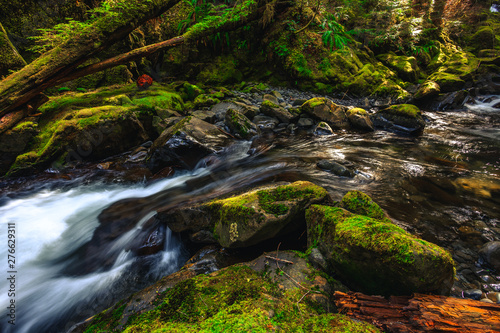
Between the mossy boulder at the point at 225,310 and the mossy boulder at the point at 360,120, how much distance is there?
7.72m

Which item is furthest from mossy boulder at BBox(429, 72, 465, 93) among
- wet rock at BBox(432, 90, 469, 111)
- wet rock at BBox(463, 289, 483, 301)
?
wet rock at BBox(463, 289, 483, 301)

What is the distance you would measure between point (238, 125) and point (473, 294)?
242 inches

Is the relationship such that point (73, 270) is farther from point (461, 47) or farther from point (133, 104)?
point (461, 47)

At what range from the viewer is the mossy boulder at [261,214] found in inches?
97.5

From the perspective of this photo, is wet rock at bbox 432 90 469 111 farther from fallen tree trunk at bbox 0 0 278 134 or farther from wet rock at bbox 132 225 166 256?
wet rock at bbox 132 225 166 256

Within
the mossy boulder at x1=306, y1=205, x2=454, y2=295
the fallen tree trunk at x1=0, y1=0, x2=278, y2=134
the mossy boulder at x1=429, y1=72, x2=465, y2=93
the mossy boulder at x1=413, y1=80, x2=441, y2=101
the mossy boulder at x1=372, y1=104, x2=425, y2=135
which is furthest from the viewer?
the mossy boulder at x1=429, y1=72, x2=465, y2=93

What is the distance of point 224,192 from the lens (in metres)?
4.52

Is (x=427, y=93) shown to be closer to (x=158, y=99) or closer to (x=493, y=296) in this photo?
(x=493, y=296)

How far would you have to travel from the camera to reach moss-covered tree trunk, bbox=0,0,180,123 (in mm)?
5168

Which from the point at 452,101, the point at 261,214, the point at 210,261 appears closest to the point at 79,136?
the point at 210,261

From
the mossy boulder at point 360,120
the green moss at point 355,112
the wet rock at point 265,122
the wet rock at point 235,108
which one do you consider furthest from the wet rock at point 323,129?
the wet rock at point 235,108

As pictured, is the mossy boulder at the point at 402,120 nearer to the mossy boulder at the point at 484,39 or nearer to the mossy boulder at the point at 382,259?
the mossy boulder at the point at 382,259

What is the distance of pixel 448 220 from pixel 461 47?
78.5ft

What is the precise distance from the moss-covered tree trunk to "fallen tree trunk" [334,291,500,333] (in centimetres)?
788
